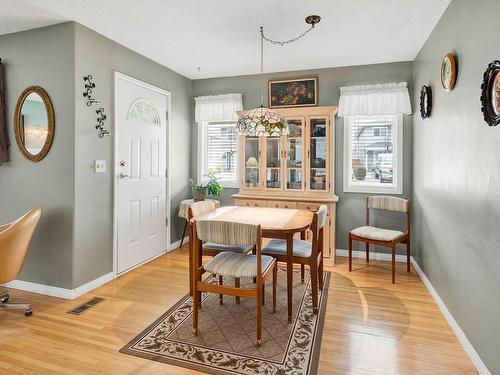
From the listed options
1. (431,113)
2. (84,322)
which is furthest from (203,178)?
(431,113)

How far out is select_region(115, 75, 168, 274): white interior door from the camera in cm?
349

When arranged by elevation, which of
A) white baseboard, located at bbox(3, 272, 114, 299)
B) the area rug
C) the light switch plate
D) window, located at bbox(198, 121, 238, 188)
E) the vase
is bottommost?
the area rug

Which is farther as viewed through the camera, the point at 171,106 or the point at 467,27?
the point at 171,106

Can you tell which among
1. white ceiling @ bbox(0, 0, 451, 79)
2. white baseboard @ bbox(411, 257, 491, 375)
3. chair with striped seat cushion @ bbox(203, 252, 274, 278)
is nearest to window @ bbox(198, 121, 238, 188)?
white ceiling @ bbox(0, 0, 451, 79)

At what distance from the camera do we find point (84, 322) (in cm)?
249

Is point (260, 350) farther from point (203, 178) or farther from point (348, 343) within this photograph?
point (203, 178)

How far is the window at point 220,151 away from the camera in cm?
479

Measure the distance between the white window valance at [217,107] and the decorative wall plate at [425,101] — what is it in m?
2.27

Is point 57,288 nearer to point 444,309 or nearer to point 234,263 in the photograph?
point 234,263

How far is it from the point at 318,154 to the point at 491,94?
2.35 m

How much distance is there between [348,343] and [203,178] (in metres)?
3.26

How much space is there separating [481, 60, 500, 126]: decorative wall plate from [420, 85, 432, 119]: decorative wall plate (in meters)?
1.34

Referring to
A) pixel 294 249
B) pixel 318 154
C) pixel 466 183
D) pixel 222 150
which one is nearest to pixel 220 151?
pixel 222 150

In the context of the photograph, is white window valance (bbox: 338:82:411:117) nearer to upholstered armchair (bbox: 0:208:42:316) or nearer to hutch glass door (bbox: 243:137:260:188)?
hutch glass door (bbox: 243:137:260:188)
